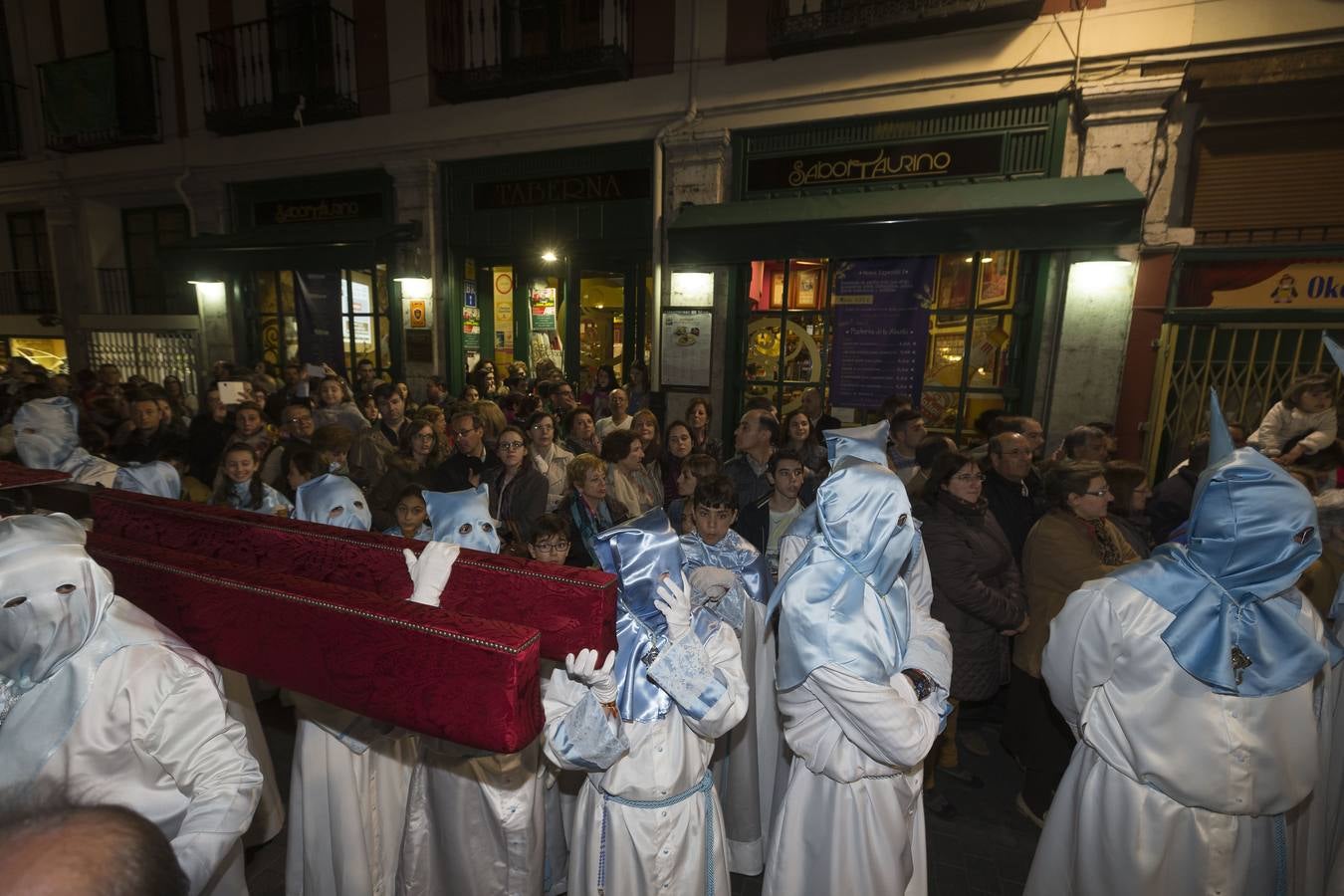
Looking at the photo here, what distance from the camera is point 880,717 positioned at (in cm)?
206

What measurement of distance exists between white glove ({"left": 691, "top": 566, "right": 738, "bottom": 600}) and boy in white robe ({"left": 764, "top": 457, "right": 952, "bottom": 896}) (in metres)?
0.47

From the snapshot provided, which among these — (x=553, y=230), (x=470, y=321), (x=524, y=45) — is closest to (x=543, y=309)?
(x=470, y=321)

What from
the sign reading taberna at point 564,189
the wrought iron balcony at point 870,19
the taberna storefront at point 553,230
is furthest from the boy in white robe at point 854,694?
the sign reading taberna at point 564,189

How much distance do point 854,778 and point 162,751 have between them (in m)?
2.15

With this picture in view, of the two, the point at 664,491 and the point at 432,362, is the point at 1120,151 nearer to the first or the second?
the point at 664,491

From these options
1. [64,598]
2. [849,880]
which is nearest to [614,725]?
[849,880]

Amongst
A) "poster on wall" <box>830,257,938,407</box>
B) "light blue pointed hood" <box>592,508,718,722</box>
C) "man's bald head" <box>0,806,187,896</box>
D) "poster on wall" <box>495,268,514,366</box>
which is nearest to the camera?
"man's bald head" <box>0,806,187,896</box>

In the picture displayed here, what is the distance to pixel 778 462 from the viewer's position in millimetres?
4094

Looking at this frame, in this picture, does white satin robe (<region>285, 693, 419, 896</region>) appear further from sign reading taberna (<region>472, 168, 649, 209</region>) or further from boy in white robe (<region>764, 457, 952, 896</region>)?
sign reading taberna (<region>472, 168, 649, 209</region>)

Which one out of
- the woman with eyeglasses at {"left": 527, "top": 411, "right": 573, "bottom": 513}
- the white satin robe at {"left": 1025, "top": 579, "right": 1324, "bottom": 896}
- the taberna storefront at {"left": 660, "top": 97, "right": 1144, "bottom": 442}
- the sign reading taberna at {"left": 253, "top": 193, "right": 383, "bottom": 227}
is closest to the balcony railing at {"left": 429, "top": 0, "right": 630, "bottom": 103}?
the sign reading taberna at {"left": 253, "top": 193, "right": 383, "bottom": 227}

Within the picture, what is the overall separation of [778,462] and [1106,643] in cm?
211

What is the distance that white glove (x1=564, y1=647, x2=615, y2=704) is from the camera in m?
1.81

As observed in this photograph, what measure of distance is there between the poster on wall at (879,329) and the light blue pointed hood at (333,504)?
249 inches

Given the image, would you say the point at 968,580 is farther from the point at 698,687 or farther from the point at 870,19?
the point at 870,19
